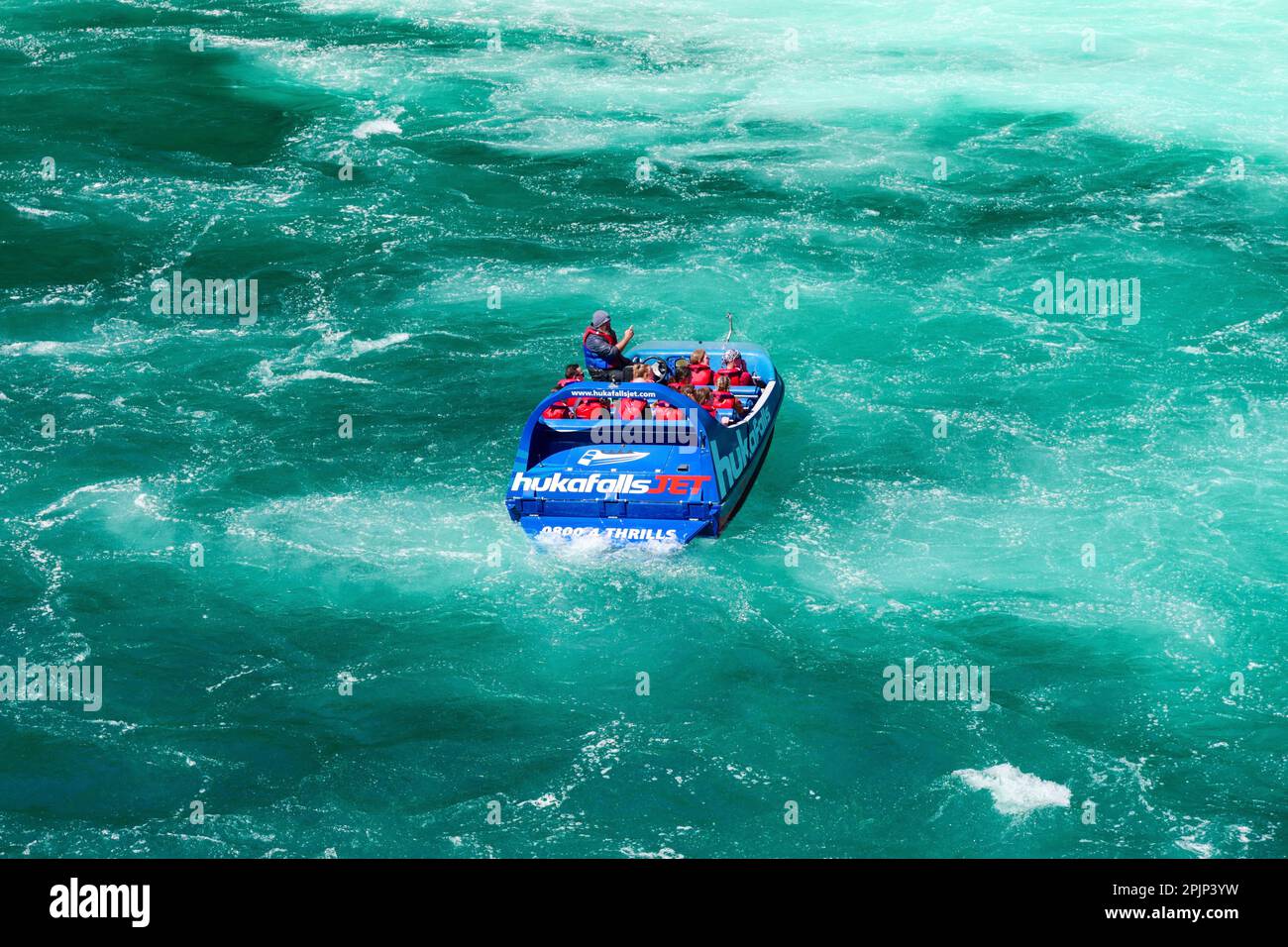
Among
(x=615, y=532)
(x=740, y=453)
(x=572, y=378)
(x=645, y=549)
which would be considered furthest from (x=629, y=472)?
(x=572, y=378)

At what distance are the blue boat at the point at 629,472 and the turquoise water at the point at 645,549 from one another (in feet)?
2.74

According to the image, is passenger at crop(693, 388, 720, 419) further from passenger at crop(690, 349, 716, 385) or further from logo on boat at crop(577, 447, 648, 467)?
logo on boat at crop(577, 447, 648, 467)

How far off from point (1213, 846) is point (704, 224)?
2881 cm

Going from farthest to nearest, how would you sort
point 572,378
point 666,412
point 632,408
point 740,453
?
point 572,378, point 740,453, point 632,408, point 666,412

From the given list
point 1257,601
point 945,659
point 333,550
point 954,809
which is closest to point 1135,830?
point 954,809

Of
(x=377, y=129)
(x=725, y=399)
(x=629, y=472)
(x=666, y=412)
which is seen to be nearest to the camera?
(x=629, y=472)

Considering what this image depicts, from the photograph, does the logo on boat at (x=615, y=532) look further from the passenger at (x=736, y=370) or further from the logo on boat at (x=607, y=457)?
the passenger at (x=736, y=370)

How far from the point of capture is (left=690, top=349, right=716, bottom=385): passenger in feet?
114

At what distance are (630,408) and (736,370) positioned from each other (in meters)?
4.26

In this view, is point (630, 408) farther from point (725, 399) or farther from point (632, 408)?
point (725, 399)

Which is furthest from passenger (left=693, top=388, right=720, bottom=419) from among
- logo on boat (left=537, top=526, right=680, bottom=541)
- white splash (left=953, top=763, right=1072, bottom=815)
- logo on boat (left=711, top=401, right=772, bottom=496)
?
white splash (left=953, top=763, right=1072, bottom=815)

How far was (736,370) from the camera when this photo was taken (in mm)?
35688

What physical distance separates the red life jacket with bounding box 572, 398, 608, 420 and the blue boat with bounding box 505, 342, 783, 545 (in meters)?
0.18

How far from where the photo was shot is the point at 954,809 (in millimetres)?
25250
